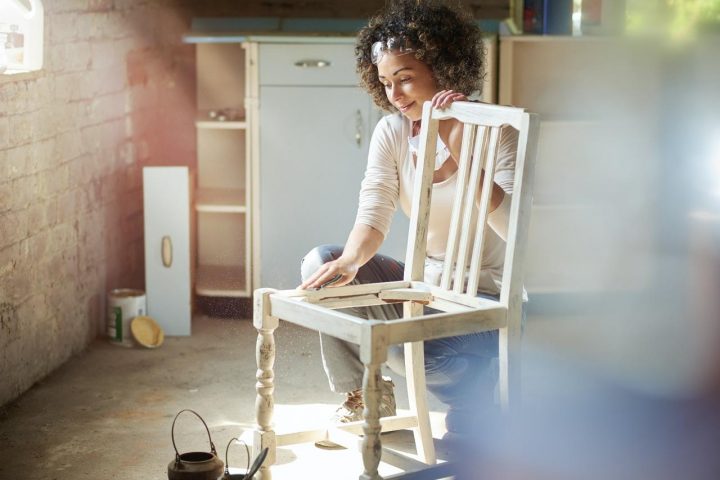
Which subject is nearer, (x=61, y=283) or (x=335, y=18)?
(x=61, y=283)

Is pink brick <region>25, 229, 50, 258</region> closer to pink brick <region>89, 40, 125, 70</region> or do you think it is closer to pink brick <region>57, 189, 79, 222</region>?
pink brick <region>57, 189, 79, 222</region>

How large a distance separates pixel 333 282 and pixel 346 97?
1727mm

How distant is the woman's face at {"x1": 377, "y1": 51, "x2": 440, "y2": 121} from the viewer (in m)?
2.49

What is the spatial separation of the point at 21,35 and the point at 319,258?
43.9 inches

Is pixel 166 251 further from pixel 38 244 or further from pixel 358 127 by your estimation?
pixel 358 127

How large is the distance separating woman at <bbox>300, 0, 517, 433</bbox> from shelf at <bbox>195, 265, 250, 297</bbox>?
151 cm

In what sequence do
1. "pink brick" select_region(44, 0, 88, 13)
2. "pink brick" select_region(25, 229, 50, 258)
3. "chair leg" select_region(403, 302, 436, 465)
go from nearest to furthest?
1. "chair leg" select_region(403, 302, 436, 465)
2. "pink brick" select_region(25, 229, 50, 258)
3. "pink brick" select_region(44, 0, 88, 13)

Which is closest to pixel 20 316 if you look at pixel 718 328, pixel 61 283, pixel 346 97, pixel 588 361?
pixel 61 283

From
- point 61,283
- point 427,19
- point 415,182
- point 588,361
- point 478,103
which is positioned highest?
point 427,19

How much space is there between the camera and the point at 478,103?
2.25 meters

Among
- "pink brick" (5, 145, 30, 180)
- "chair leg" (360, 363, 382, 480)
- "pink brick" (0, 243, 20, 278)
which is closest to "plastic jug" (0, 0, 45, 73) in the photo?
"pink brick" (5, 145, 30, 180)

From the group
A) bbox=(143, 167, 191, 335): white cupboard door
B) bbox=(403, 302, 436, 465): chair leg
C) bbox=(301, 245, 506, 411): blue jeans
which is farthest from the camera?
bbox=(143, 167, 191, 335): white cupboard door

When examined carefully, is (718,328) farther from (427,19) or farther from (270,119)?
(427,19)

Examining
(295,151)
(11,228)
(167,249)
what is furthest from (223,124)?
(11,228)
